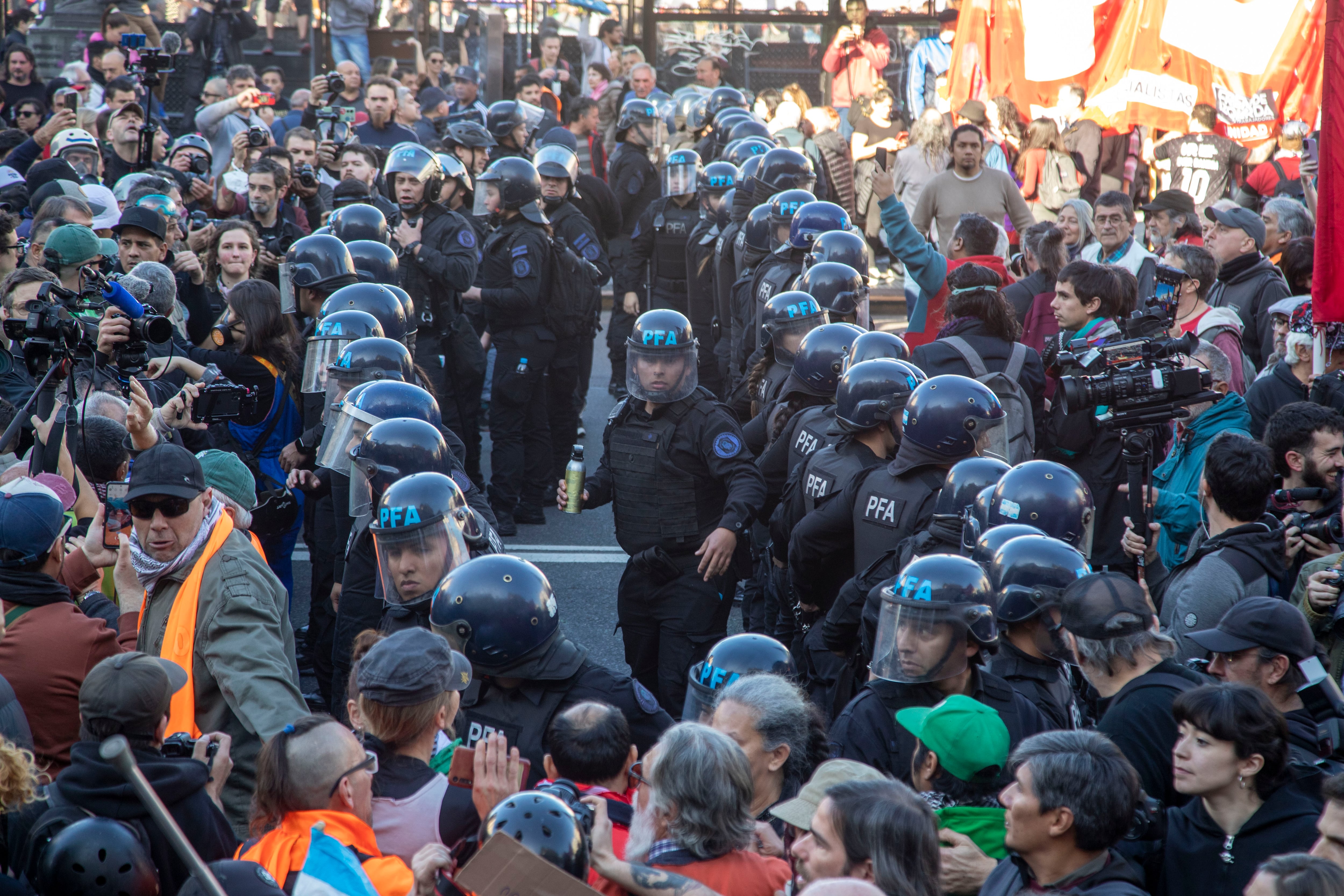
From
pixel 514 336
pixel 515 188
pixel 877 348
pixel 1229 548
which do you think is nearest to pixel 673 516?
pixel 877 348

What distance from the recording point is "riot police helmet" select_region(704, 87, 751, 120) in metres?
15.5

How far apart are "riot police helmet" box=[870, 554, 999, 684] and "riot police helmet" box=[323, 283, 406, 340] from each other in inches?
160

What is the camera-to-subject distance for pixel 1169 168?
13875mm

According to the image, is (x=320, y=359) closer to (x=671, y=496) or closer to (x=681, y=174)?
(x=671, y=496)

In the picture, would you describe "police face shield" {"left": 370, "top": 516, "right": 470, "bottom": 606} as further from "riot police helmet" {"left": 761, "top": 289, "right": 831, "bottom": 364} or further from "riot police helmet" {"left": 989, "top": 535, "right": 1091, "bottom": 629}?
"riot police helmet" {"left": 761, "top": 289, "right": 831, "bottom": 364}

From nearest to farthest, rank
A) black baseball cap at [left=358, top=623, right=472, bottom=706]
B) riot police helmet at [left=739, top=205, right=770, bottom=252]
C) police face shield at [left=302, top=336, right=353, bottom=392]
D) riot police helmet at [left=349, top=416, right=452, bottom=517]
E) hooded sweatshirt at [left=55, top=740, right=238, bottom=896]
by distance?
hooded sweatshirt at [left=55, top=740, right=238, bottom=896] → black baseball cap at [left=358, top=623, right=472, bottom=706] → riot police helmet at [left=349, top=416, right=452, bottom=517] → police face shield at [left=302, top=336, right=353, bottom=392] → riot police helmet at [left=739, top=205, right=770, bottom=252]

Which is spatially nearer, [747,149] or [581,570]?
[581,570]

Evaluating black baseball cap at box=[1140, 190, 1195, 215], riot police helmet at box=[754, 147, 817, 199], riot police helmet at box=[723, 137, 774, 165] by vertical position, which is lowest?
black baseball cap at box=[1140, 190, 1195, 215]

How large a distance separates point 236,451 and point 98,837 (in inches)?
184

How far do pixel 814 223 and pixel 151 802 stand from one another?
7.41m

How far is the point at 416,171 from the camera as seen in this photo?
31.2ft

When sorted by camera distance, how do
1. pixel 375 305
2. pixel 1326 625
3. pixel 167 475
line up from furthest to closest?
pixel 375 305 < pixel 1326 625 < pixel 167 475

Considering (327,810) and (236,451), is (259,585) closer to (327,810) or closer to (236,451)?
(327,810)

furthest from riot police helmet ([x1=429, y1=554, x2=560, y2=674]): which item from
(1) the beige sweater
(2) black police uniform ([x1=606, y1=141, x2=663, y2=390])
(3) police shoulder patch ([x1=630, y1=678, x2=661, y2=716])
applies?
(2) black police uniform ([x1=606, y1=141, x2=663, y2=390])
